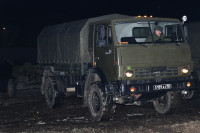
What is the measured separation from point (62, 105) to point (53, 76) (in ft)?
4.31

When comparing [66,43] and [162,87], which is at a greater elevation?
[66,43]

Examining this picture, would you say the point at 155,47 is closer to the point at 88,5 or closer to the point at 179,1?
the point at 179,1

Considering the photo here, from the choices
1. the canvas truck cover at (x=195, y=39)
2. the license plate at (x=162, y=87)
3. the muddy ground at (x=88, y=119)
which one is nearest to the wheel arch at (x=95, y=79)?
the muddy ground at (x=88, y=119)

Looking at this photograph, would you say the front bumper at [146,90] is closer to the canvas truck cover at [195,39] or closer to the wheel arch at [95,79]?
the wheel arch at [95,79]

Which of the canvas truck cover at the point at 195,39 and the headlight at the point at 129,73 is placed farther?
the canvas truck cover at the point at 195,39

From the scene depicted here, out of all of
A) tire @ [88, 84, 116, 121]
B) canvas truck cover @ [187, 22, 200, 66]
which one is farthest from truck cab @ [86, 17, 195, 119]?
canvas truck cover @ [187, 22, 200, 66]

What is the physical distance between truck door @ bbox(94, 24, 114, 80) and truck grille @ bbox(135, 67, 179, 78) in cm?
72

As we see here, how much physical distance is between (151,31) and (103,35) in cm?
132

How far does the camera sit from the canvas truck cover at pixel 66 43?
39.3 feet

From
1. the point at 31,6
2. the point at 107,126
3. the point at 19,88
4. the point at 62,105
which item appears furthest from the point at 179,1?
the point at 107,126

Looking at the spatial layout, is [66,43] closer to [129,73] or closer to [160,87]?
[129,73]

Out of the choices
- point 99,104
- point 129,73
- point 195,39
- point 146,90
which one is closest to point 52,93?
point 99,104

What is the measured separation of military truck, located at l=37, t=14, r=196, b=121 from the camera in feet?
32.3

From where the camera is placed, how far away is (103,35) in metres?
10.6
